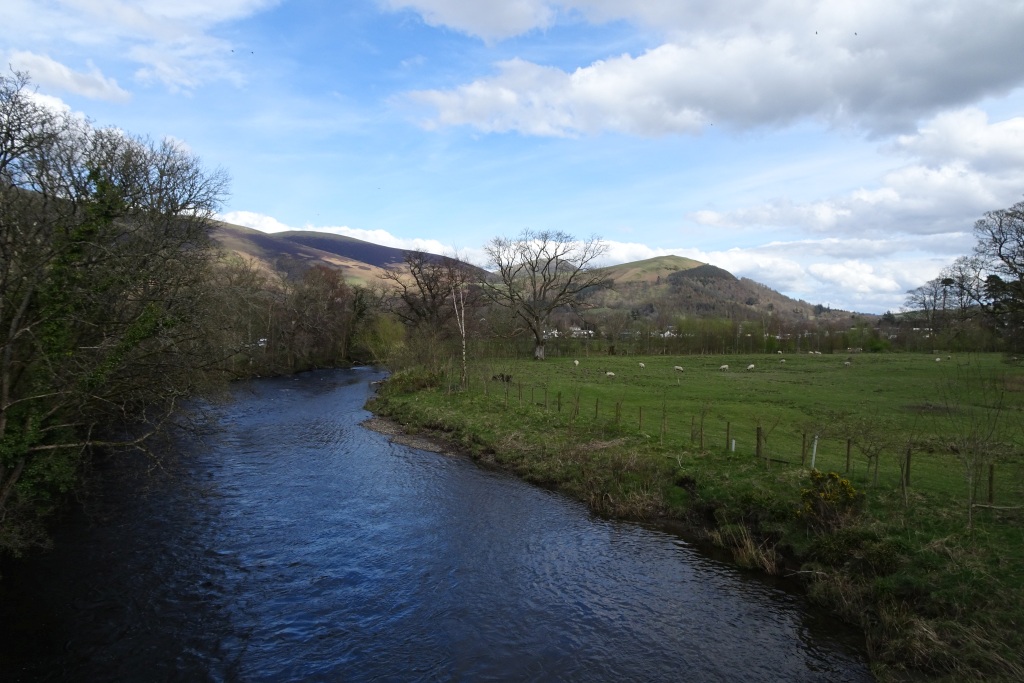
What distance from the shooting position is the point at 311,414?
37531 millimetres

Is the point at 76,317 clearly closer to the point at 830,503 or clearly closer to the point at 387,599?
the point at 387,599

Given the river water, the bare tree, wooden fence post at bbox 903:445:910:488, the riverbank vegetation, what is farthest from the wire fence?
the bare tree

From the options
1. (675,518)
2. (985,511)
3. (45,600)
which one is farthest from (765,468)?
(45,600)

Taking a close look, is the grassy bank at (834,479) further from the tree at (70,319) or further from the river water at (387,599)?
the tree at (70,319)

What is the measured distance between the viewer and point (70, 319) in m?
14.6

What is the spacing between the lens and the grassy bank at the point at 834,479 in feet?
36.4

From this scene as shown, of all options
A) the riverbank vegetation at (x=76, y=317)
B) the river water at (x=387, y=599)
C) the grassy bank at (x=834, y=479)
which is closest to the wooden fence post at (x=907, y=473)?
the grassy bank at (x=834, y=479)

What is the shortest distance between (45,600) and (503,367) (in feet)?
110

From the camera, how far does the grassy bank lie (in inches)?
437

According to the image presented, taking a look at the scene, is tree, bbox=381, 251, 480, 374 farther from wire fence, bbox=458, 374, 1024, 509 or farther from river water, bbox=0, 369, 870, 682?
river water, bbox=0, 369, 870, 682

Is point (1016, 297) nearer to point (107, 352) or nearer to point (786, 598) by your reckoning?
point (786, 598)

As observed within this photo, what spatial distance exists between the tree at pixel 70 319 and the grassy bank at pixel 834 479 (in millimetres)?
13743

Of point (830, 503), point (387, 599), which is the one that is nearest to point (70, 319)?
point (387, 599)

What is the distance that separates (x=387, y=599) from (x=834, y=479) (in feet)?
38.9
